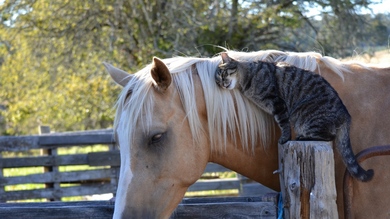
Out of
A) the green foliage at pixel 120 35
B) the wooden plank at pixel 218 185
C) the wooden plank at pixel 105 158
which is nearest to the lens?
the wooden plank at pixel 105 158

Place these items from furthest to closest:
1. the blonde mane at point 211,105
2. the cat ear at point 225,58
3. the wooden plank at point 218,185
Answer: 1. the wooden plank at point 218,185
2. the cat ear at point 225,58
3. the blonde mane at point 211,105

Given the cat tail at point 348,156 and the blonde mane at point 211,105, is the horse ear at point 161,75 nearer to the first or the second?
the blonde mane at point 211,105

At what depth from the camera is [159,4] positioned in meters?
12.4

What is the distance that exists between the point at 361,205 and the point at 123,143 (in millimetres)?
1129

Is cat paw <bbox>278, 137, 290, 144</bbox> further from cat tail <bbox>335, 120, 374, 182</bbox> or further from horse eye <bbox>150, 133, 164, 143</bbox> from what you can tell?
horse eye <bbox>150, 133, 164, 143</bbox>

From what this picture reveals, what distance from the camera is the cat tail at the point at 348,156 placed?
241 centimetres

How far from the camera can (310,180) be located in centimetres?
223

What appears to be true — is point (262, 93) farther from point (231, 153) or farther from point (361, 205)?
point (361, 205)

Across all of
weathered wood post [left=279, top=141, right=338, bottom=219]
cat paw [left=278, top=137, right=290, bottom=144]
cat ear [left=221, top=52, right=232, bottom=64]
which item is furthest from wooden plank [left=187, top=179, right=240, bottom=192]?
weathered wood post [left=279, top=141, right=338, bottom=219]

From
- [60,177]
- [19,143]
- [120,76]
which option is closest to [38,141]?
[19,143]

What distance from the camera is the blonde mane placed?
99.0 inches

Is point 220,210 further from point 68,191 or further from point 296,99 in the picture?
point 68,191

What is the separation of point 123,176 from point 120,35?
10.7 metres

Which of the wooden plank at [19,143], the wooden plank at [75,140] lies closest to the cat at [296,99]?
the wooden plank at [75,140]
